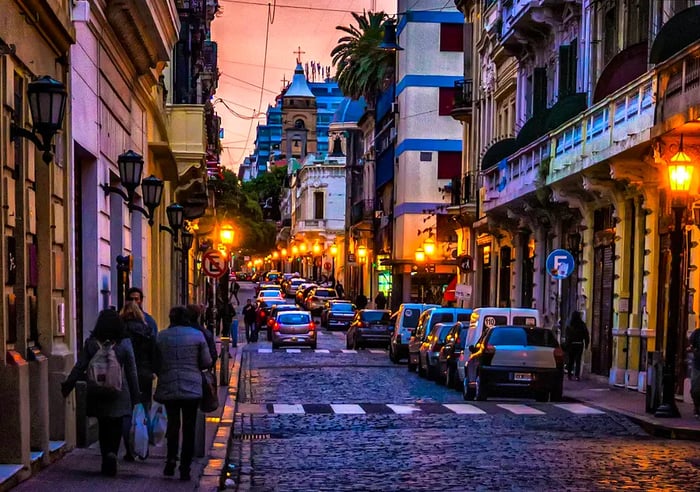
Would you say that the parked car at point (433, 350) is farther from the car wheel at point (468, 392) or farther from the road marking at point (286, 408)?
the road marking at point (286, 408)

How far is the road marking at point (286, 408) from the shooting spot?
2260 cm

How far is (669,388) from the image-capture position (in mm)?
20422

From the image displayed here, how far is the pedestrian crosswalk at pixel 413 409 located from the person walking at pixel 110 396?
9764mm

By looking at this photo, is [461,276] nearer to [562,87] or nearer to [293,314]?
[293,314]

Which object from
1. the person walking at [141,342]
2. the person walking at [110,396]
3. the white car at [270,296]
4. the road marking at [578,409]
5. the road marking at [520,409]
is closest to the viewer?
the person walking at [110,396]

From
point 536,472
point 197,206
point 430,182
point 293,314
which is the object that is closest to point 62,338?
point 536,472

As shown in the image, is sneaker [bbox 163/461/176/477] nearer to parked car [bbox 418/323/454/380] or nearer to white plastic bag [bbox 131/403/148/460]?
white plastic bag [bbox 131/403/148/460]

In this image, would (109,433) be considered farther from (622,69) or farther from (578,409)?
(622,69)

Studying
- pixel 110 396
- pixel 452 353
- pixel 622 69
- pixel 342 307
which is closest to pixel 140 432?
pixel 110 396

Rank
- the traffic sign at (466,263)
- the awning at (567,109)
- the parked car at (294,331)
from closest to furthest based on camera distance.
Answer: the awning at (567,109) → the parked car at (294,331) → the traffic sign at (466,263)

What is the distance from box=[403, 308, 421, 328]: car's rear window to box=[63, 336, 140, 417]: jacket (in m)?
28.1

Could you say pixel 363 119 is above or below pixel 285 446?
above

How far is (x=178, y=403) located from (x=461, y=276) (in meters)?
43.9

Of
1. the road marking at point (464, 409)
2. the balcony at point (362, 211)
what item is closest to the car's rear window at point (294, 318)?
the road marking at point (464, 409)
